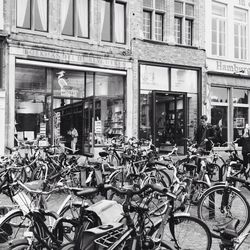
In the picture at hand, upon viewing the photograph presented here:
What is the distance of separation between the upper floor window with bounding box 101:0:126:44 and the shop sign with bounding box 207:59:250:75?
4.93m

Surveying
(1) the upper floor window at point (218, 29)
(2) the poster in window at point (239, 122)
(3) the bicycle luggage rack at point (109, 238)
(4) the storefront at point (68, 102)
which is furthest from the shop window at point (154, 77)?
(3) the bicycle luggage rack at point (109, 238)

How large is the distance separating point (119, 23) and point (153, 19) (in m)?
1.81

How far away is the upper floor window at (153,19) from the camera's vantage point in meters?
18.0

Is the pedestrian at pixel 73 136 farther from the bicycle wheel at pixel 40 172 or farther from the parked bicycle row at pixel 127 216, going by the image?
the parked bicycle row at pixel 127 216

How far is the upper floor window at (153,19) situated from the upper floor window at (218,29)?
329 cm

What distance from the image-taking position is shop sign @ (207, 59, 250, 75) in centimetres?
1972

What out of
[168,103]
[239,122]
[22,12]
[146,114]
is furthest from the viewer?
[239,122]

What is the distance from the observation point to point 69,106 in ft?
52.1

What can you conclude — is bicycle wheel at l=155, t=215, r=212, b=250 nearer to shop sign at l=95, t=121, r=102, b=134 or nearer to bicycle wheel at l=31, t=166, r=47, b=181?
bicycle wheel at l=31, t=166, r=47, b=181

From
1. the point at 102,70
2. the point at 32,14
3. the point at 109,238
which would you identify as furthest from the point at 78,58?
the point at 109,238

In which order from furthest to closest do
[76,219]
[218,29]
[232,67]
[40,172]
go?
[218,29] → [232,67] → [40,172] → [76,219]

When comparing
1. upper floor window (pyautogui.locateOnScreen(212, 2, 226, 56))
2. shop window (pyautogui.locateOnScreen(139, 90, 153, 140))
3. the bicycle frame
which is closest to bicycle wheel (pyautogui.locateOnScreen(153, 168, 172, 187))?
the bicycle frame

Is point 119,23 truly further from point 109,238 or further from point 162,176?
point 109,238


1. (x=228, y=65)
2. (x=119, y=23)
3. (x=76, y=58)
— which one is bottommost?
(x=76, y=58)
